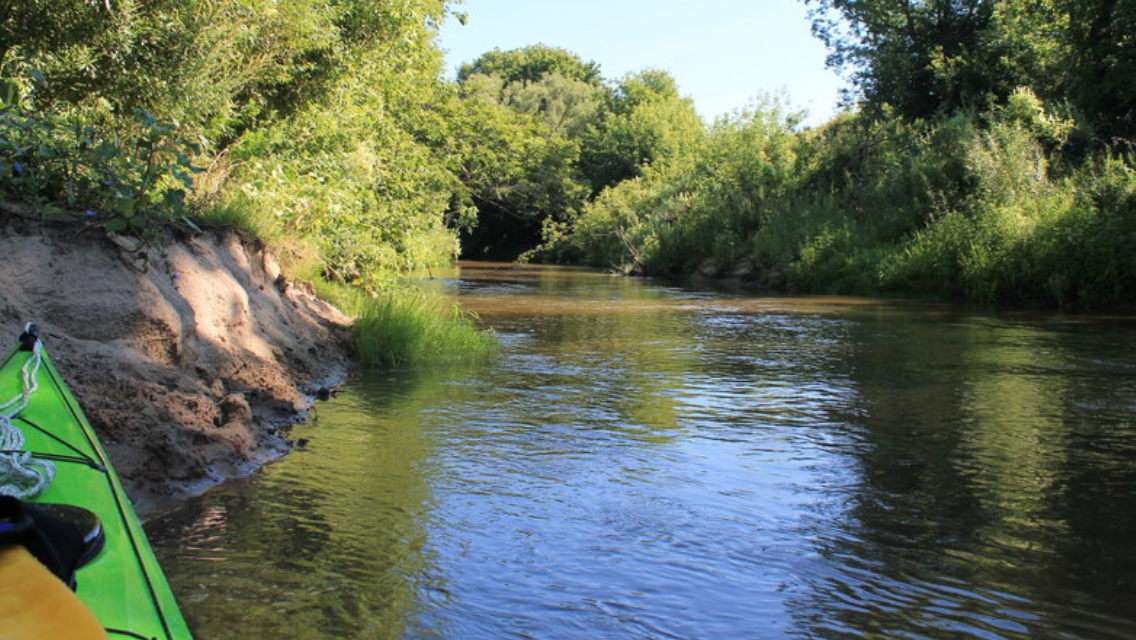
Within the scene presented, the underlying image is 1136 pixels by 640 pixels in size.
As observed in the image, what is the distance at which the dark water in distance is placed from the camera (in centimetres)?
436

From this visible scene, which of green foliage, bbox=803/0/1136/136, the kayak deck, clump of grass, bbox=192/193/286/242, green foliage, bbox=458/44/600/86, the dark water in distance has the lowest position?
the dark water in distance

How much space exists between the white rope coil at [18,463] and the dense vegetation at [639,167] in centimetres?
339

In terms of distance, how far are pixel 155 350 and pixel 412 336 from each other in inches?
188

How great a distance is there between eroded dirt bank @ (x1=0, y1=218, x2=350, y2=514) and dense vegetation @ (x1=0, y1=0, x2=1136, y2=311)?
38 centimetres

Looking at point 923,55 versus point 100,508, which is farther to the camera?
point 923,55

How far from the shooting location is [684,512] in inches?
230

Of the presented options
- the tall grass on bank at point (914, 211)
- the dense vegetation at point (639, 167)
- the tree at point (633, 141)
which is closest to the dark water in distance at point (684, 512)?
the dense vegetation at point (639, 167)

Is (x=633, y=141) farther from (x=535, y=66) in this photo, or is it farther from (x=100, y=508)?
(x=100, y=508)

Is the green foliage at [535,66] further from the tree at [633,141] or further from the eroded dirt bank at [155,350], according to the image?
the eroded dirt bank at [155,350]

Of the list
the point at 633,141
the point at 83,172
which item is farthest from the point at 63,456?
the point at 633,141

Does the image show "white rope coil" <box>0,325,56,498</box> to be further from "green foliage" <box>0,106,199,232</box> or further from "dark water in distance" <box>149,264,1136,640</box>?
"green foliage" <box>0,106,199,232</box>

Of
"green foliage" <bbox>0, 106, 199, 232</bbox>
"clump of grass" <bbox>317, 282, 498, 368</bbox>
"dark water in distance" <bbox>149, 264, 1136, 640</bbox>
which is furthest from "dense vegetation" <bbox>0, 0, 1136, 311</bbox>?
"dark water in distance" <bbox>149, 264, 1136, 640</bbox>

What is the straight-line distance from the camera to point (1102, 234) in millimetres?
19438

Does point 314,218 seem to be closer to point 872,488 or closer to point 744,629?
point 872,488
